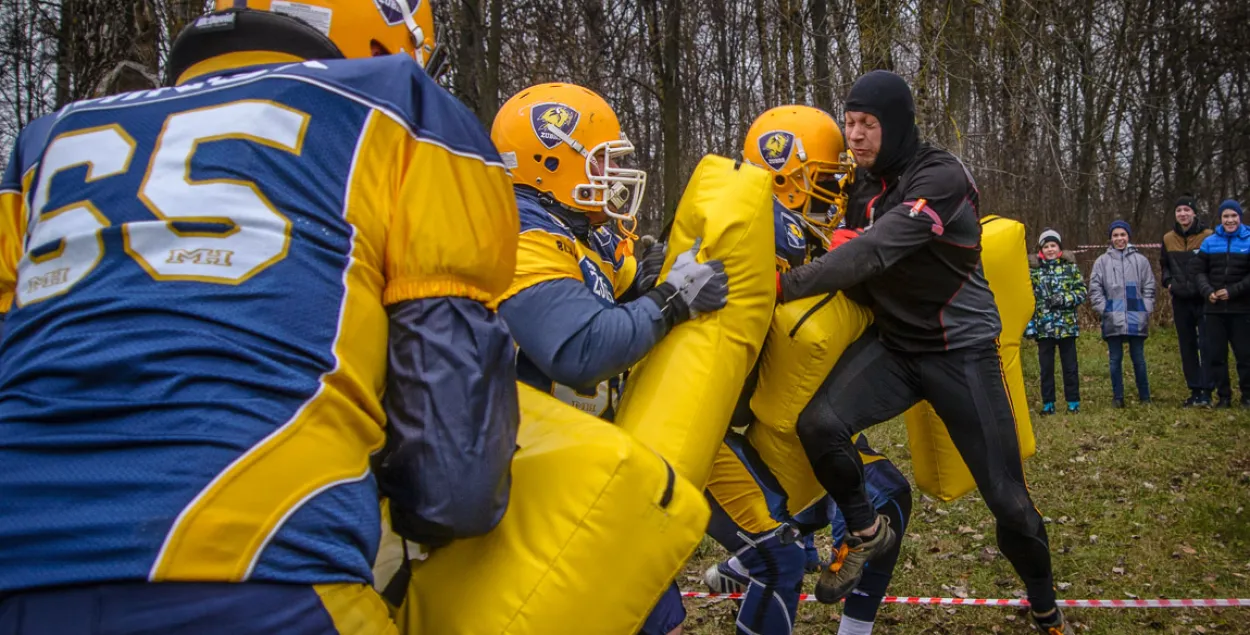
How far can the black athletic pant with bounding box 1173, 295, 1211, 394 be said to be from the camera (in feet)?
35.9

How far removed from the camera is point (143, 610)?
1280mm

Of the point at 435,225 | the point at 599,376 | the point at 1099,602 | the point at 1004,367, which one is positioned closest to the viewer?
the point at 435,225

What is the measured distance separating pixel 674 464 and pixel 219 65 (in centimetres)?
155

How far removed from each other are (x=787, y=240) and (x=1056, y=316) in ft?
26.5

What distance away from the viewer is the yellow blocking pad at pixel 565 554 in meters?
1.87

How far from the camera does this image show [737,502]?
388cm

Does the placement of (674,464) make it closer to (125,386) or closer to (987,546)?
(125,386)

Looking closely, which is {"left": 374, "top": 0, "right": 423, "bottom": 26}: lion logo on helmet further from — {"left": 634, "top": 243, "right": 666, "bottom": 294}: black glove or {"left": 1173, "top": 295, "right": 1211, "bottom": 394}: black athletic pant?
{"left": 1173, "top": 295, "right": 1211, "bottom": 394}: black athletic pant

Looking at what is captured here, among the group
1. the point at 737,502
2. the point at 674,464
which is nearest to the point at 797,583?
the point at 737,502

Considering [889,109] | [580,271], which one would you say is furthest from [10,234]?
[889,109]

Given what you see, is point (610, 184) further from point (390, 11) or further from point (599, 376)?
point (390, 11)

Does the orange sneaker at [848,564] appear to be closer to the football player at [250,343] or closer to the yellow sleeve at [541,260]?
the yellow sleeve at [541,260]

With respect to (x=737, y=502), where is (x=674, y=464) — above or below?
above

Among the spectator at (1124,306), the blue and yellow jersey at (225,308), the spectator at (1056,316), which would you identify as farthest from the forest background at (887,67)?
the blue and yellow jersey at (225,308)
